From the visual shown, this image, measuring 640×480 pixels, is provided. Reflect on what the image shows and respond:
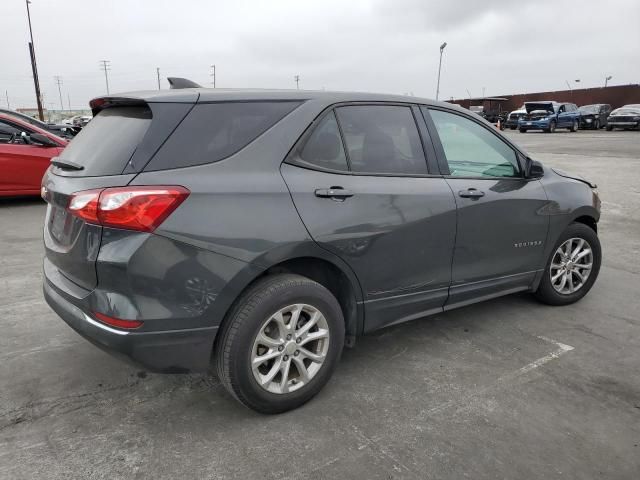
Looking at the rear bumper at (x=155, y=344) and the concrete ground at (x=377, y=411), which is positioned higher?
the rear bumper at (x=155, y=344)

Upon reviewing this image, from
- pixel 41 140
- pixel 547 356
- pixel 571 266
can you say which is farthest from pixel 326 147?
pixel 41 140

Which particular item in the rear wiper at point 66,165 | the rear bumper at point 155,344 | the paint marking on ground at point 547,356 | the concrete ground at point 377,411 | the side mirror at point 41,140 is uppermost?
the rear wiper at point 66,165

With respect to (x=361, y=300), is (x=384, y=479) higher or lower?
lower

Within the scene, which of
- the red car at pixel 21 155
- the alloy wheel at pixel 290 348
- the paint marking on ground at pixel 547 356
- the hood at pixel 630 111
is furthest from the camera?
the hood at pixel 630 111

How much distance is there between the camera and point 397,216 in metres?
2.97

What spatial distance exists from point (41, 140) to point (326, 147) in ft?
23.7

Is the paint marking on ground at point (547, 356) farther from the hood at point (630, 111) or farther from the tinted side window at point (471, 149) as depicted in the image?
the hood at point (630, 111)

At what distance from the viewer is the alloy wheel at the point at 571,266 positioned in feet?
13.8

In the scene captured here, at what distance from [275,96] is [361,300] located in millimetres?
1237

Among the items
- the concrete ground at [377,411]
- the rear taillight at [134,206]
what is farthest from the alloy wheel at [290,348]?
the rear taillight at [134,206]

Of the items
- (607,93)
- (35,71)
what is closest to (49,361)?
(35,71)

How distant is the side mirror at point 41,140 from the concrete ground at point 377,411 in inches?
205

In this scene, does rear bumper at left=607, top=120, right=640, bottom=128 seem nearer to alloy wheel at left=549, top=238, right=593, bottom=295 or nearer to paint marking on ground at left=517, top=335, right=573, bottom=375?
alloy wheel at left=549, top=238, right=593, bottom=295

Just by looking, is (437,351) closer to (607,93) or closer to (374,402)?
(374,402)
